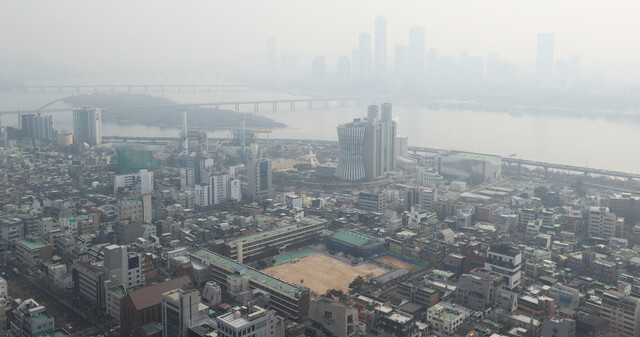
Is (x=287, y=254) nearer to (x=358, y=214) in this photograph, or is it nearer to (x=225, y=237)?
(x=225, y=237)

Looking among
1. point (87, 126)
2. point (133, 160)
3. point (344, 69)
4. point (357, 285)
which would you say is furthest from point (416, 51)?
point (357, 285)

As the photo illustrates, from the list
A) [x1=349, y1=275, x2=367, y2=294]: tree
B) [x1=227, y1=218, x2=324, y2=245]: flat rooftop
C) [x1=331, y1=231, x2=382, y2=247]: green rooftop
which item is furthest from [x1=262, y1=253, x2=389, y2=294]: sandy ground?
[x1=227, y1=218, x2=324, y2=245]: flat rooftop

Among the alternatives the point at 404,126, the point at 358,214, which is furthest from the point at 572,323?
the point at 404,126

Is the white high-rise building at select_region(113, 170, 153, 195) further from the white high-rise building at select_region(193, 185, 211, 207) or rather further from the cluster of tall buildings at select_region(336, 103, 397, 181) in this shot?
the cluster of tall buildings at select_region(336, 103, 397, 181)

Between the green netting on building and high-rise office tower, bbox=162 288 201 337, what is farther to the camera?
the green netting on building

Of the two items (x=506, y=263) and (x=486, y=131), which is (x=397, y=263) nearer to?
(x=506, y=263)

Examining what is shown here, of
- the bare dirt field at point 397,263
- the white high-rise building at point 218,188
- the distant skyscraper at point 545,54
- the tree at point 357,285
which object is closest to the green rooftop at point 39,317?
the tree at point 357,285
